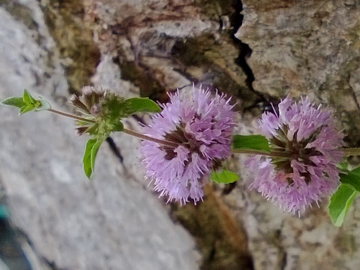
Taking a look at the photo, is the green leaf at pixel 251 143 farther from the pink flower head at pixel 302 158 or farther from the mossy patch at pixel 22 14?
the mossy patch at pixel 22 14

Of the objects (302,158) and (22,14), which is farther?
(22,14)

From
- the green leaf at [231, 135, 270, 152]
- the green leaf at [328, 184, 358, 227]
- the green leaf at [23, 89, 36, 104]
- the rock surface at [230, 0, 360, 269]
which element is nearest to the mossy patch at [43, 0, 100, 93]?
the rock surface at [230, 0, 360, 269]

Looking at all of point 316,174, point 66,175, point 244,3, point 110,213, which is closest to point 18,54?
point 66,175

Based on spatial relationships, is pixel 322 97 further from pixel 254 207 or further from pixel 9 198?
pixel 9 198

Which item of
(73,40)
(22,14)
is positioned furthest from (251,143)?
(22,14)

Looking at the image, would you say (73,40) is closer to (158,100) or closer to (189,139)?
(158,100)

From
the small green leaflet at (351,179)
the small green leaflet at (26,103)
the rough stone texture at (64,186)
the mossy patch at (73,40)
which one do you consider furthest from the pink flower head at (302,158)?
the mossy patch at (73,40)

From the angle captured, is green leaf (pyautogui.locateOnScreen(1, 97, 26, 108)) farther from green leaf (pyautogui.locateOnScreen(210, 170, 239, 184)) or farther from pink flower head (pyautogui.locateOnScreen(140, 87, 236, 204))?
green leaf (pyautogui.locateOnScreen(210, 170, 239, 184))
